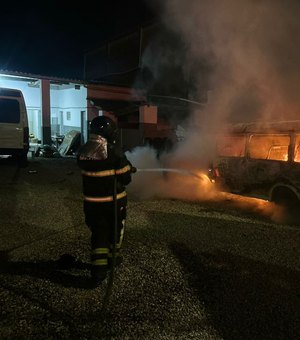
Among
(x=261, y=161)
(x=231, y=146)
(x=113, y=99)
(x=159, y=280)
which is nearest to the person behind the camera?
(x=159, y=280)

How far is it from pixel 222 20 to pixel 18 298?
306 inches

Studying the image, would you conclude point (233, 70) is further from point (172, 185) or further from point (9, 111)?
point (9, 111)

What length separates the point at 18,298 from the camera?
3.32m

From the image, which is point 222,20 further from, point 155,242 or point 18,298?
point 18,298

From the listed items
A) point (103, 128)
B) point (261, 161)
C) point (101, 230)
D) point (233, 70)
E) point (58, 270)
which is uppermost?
point (233, 70)

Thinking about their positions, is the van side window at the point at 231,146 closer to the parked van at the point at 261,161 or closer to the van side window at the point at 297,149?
the parked van at the point at 261,161

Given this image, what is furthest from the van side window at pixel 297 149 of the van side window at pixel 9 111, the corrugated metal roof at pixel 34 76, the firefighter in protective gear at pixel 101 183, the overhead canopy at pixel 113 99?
the corrugated metal roof at pixel 34 76

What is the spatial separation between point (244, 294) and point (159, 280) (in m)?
0.84

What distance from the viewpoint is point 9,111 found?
37.8 ft

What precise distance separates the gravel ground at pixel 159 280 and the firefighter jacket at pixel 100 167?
0.91 meters

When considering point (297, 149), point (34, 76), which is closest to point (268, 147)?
point (297, 149)

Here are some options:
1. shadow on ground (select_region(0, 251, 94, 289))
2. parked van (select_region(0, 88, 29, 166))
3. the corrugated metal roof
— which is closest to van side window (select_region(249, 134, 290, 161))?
shadow on ground (select_region(0, 251, 94, 289))

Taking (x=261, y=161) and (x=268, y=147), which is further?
(x=268, y=147)

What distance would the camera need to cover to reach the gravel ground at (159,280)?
114 inches
